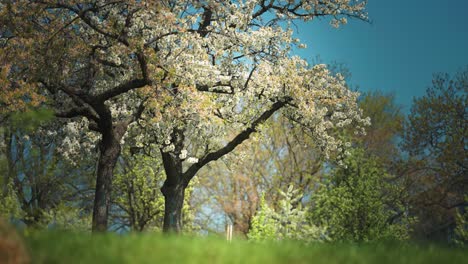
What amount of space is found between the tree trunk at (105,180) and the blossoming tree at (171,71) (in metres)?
0.03

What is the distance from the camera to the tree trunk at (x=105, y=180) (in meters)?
19.2

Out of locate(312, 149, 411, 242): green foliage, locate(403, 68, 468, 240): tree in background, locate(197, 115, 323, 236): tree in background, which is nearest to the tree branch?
locate(312, 149, 411, 242): green foliage

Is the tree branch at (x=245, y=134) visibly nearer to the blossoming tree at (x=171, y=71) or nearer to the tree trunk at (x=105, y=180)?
the blossoming tree at (x=171, y=71)

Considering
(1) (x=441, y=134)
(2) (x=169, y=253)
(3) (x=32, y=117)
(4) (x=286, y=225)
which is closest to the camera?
(2) (x=169, y=253)

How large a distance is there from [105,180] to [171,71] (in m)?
4.94

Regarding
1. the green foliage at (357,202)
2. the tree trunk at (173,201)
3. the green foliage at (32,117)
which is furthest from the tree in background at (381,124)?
the green foliage at (32,117)

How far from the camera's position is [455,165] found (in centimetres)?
3069

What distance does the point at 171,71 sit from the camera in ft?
55.5

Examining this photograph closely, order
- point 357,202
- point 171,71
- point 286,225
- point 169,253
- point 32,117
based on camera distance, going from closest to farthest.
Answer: point 169,253
point 32,117
point 286,225
point 171,71
point 357,202

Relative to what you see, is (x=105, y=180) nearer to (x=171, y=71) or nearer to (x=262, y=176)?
(x=171, y=71)

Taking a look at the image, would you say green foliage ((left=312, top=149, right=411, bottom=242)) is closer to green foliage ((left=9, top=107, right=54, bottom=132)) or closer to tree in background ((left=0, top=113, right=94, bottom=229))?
tree in background ((left=0, top=113, right=94, bottom=229))

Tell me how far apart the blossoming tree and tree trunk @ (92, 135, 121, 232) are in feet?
0.11

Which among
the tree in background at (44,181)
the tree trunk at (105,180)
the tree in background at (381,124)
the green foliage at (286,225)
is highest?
the tree in background at (381,124)

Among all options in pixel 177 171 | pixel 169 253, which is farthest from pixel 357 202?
pixel 169 253
